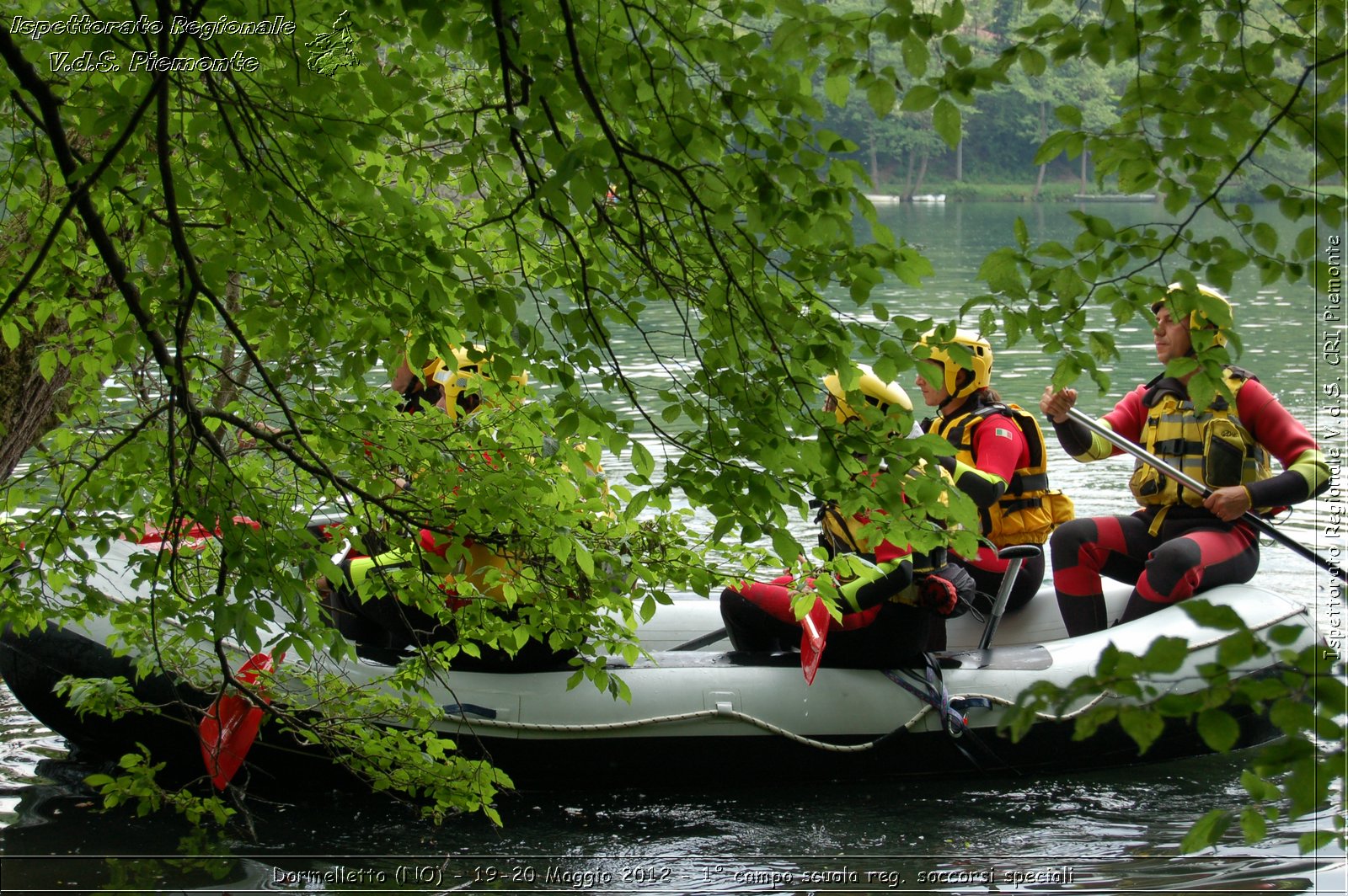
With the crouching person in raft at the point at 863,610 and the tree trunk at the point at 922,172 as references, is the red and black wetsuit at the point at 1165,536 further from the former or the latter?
the tree trunk at the point at 922,172

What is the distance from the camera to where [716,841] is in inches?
195

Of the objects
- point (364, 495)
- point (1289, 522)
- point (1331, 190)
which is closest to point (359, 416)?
point (364, 495)

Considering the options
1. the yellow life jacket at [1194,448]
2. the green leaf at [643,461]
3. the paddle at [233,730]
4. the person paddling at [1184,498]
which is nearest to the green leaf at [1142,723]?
the green leaf at [643,461]

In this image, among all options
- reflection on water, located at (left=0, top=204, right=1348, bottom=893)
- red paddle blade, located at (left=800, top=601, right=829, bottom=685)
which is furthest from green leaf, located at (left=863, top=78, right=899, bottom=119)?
red paddle blade, located at (left=800, top=601, right=829, bottom=685)

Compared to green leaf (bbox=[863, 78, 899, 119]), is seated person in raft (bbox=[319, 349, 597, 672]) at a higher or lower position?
lower

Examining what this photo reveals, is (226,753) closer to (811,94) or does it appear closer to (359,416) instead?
(359,416)

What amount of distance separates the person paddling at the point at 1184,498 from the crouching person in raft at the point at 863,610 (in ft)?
2.33

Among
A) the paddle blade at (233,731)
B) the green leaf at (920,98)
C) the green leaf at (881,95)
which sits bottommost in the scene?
the paddle blade at (233,731)

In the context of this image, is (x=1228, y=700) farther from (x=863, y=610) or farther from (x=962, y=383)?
(x=962, y=383)

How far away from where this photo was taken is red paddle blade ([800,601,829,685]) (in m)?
5.00

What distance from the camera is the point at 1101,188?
2.20 meters

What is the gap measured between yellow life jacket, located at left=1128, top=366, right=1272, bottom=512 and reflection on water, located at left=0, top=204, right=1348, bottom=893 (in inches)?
50.0

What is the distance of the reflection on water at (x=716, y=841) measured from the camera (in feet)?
14.9

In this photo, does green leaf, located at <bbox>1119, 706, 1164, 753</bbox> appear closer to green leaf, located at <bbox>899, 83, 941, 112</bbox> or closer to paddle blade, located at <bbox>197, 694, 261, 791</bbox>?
green leaf, located at <bbox>899, 83, 941, 112</bbox>
